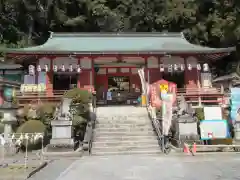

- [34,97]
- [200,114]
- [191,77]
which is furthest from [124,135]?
[191,77]

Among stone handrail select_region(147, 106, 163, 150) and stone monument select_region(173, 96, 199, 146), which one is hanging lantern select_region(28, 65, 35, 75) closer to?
stone handrail select_region(147, 106, 163, 150)

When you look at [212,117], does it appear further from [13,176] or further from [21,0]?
[21,0]

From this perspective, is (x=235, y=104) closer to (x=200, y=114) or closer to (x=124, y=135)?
(x=200, y=114)

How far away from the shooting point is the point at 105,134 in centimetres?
1459

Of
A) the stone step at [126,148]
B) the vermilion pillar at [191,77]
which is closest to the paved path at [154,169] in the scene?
the stone step at [126,148]

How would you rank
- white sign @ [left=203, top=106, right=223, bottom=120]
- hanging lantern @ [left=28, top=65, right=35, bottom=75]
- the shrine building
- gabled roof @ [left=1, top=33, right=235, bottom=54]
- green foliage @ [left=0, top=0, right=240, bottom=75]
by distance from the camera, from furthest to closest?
green foliage @ [left=0, top=0, right=240, bottom=75]
hanging lantern @ [left=28, top=65, right=35, bottom=75]
the shrine building
gabled roof @ [left=1, top=33, right=235, bottom=54]
white sign @ [left=203, top=106, right=223, bottom=120]

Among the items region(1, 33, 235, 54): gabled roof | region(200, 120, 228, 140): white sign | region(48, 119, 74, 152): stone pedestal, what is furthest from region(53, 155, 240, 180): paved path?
region(1, 33, 235, 54): gabled roof

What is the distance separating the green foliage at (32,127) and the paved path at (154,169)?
4342 mm

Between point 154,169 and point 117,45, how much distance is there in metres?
15.6

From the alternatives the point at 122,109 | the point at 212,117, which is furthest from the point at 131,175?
the point at 122,109

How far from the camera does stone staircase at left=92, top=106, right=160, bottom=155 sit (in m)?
13.3

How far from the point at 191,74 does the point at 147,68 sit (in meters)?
3.40

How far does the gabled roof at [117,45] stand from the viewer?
20219mm

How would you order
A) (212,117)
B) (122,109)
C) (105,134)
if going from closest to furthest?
1. (105,134)
2. (212,117)
3. (122,109)
